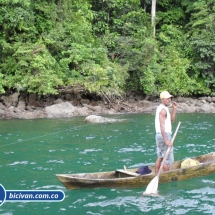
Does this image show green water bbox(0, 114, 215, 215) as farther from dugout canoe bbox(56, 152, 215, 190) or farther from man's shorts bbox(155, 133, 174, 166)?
man's shorts bbox(155, 133, 174, 166)

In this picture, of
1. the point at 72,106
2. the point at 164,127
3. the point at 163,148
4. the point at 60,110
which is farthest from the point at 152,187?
the point at 72,106

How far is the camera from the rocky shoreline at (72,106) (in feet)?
73.2

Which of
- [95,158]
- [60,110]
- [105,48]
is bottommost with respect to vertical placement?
[95,158]

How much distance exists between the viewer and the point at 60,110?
22.6 m

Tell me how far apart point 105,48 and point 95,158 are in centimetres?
1637

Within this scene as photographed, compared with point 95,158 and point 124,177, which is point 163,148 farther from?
point 95,158

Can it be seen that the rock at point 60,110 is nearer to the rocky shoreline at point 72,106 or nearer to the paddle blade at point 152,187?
the rocky shoreline at point 72,106

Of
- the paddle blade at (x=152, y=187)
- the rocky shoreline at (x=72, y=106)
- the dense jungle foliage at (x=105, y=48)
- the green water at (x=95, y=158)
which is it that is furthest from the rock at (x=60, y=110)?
the paddle blade at (x=152, y=187)

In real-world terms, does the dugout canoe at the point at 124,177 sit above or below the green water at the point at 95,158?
above

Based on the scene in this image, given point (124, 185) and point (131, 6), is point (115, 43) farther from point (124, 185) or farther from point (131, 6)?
point (124, 185)

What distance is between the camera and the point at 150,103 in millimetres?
26562

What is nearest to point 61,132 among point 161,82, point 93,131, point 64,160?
point 93,131

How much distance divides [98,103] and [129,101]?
9.39ft

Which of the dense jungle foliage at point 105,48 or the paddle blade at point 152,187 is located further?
the dense jungle foliage at point 105,48
